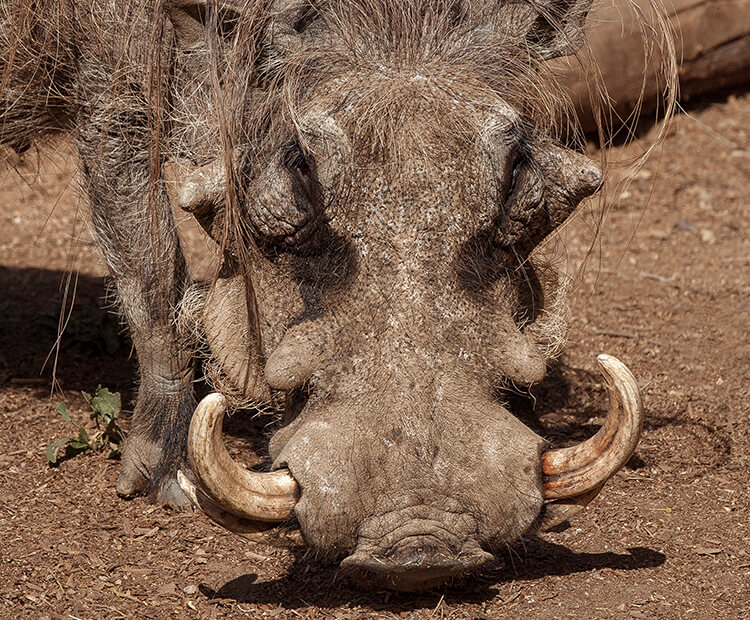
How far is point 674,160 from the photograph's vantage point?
6020mm

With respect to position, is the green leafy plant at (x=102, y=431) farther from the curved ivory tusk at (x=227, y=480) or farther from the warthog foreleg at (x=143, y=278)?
the curved ivory tusk at (x=227, y=480)

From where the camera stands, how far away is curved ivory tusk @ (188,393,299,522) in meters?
2.04

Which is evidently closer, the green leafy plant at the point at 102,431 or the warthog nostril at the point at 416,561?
the warthog nostril at the point at 416,561

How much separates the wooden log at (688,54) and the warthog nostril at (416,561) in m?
3.60

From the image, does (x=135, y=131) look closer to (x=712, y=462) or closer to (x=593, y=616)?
(x=593, y=616)

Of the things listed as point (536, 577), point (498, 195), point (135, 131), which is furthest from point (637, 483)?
Answer: point (135, 131)


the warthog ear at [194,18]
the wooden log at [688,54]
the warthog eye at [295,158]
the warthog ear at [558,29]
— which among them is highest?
the warthog ear at [558,29]

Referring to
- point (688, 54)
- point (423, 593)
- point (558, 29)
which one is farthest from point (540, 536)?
point (688, 54)

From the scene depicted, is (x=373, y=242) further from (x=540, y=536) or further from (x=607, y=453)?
(x=540, y=536)

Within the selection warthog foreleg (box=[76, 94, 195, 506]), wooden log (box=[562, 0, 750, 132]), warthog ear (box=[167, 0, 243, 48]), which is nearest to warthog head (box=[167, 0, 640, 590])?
warthog ear (box=[167, 0, 243, 48])

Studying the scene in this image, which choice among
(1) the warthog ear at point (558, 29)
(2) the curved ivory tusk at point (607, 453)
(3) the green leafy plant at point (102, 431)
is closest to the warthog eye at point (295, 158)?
(1) the warthog ear at point (558, 29)

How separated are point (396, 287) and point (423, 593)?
70 centimetres

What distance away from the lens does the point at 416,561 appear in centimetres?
196

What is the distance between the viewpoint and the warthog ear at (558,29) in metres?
2.61
